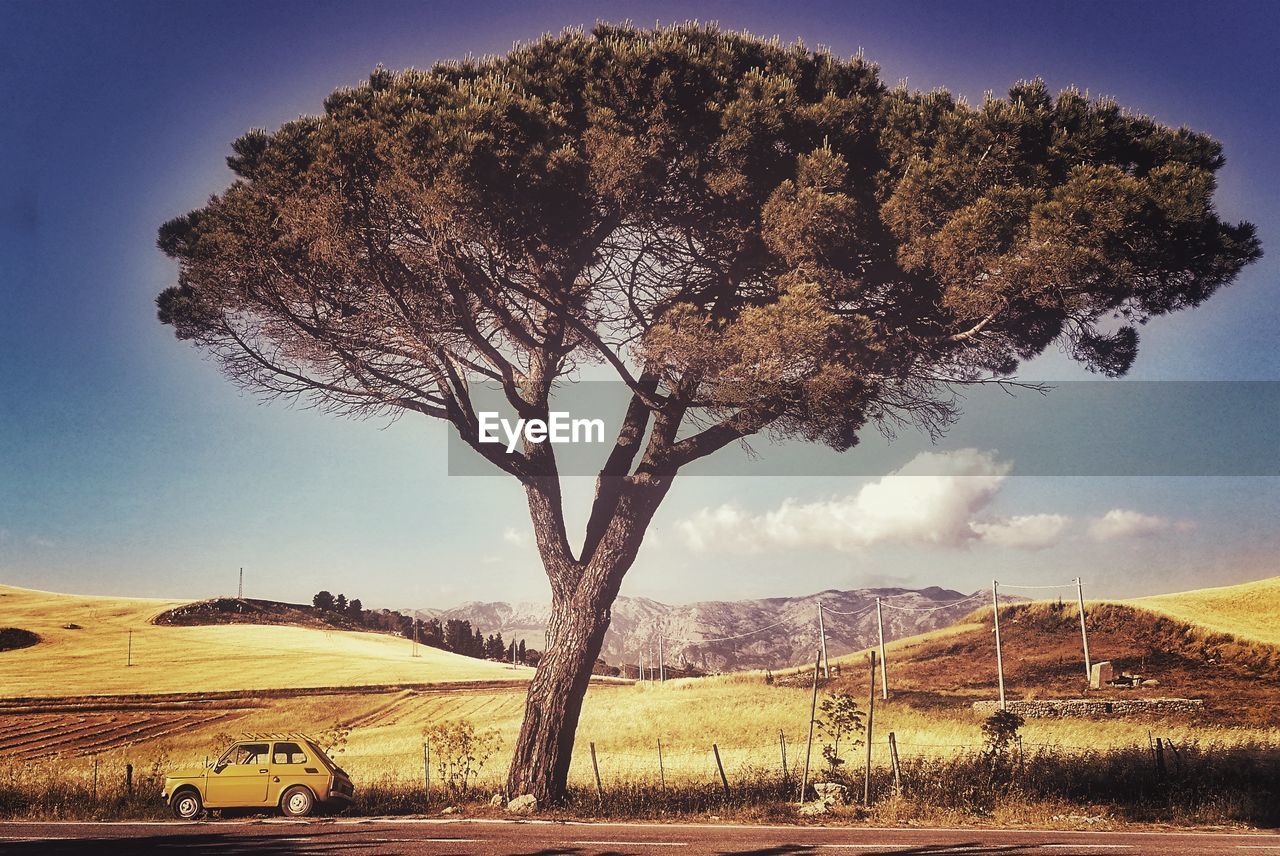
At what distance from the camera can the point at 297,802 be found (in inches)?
684

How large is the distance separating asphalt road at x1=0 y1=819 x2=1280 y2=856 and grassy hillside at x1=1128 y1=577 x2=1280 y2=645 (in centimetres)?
3789

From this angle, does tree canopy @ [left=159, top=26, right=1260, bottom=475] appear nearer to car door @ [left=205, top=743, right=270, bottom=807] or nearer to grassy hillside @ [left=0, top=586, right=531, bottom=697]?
car door @ [left=205, top=743, right=270, bottom=807]

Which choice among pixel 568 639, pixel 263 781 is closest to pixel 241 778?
pixel 263 781

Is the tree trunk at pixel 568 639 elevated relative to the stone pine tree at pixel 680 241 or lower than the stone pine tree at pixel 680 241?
lower

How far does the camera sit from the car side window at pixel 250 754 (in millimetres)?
17594

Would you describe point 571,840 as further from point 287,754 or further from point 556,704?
point 287,754

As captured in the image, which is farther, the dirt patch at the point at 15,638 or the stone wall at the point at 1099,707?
the dirt patch at the point at 15,638

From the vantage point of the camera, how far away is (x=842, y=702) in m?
16.7

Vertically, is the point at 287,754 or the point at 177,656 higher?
the point at 177,656

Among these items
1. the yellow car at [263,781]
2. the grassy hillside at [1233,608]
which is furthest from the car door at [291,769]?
the grassy hillside at [1233,608]

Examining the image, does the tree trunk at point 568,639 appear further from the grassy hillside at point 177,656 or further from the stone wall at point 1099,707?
the grassy hillside at point 177,656

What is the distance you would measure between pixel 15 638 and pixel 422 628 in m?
29.6

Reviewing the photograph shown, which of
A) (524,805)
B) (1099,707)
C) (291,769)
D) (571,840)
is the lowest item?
(1099,707)

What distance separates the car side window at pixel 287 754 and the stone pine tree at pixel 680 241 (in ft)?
12.6
